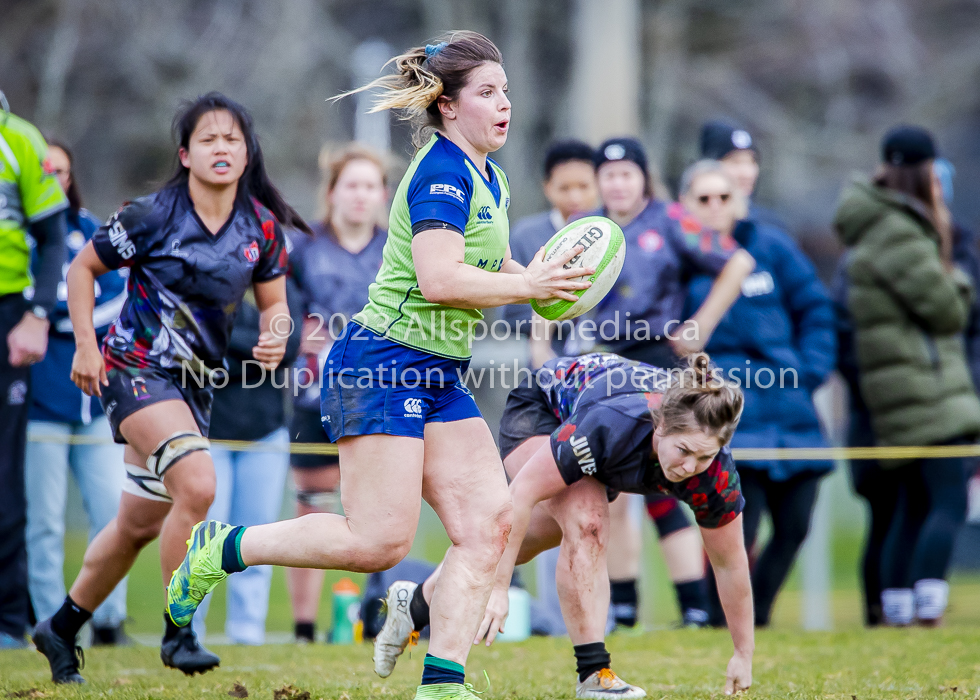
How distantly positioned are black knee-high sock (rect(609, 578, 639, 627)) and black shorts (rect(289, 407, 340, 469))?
1.69 metres

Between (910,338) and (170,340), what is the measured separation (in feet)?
14.1

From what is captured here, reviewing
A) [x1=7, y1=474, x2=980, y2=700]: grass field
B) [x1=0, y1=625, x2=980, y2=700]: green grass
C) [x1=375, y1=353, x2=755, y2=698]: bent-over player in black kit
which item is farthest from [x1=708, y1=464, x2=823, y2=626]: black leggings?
[x1=375, y1=353, x2=755, y2=698]: bent-over player in black kit

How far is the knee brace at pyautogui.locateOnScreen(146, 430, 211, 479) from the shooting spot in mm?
4496

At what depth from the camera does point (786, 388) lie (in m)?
6.83

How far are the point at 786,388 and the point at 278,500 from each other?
116 inches

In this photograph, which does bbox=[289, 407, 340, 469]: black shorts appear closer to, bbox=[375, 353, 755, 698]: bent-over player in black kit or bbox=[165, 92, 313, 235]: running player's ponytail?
bbox=[165, 92, 313, 235]: running player's ponytail

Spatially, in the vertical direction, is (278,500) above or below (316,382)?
below

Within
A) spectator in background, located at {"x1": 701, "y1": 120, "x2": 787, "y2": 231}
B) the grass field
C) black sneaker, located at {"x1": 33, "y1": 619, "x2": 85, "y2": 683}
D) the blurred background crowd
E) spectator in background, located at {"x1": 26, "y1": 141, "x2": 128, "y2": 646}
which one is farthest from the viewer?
spectator in background, located at {"x1": 701, "y1": 120, "x2": 787, "y2": 231}

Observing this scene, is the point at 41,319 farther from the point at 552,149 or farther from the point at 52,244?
the point at 552,149

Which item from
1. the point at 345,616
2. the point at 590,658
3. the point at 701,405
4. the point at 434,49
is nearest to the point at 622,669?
the point at 590,658

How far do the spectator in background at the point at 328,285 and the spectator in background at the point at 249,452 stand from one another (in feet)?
0.40

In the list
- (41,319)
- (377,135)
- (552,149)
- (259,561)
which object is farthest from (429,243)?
(377,135)

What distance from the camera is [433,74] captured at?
3871 mm

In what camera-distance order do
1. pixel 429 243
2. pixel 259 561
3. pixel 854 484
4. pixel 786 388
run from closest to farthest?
pixel 429 243 < pixel 259 561 < pixel 786 388 < pixel 854 484
